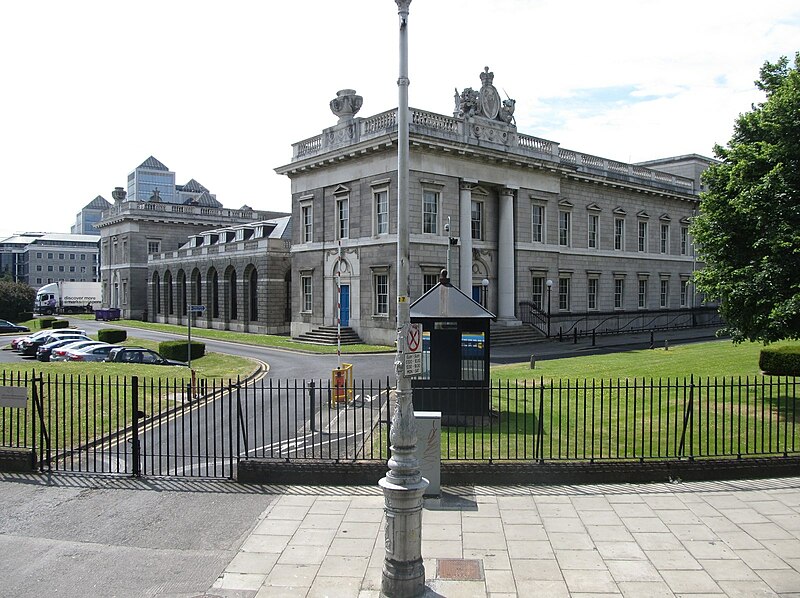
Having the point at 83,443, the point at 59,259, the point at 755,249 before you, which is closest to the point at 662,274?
the point at 755,249

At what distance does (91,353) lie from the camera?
90.9 ft

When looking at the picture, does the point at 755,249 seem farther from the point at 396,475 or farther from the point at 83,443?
the point at 83,443

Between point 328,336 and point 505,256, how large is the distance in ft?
38.7

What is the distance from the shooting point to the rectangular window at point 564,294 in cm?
4353

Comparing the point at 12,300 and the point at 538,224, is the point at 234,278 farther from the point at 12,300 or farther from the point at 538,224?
the point at 12,300

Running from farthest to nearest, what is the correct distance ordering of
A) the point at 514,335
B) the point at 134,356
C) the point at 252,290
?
the point at 252,290 → the point at 514,335 → the point at 134,356

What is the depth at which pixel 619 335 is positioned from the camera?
43156mm

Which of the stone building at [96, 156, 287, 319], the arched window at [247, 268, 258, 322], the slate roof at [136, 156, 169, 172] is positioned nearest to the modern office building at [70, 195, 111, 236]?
the slate roof at [136, 156, 169, 172]

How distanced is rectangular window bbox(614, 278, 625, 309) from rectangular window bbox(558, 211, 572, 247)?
6.98 m

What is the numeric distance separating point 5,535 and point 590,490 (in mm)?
8617

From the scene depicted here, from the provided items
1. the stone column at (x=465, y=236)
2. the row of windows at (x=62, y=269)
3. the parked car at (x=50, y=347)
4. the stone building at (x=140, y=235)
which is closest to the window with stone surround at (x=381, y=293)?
the stone column at (x=465, y=236)

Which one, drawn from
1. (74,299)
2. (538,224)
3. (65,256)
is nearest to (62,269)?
(65,256)

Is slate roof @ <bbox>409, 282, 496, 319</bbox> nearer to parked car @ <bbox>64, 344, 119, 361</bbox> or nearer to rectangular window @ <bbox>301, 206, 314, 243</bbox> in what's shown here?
parked car @ <bbox>64, 344, 119, 361</bbox>

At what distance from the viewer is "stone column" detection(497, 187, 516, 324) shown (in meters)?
38.4
